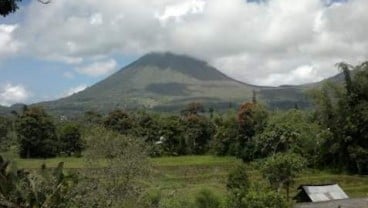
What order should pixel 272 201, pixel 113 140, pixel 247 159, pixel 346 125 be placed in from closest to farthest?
pixel 272 201 < pixel 113 140 < pixel 346 125 < pixel 247 159

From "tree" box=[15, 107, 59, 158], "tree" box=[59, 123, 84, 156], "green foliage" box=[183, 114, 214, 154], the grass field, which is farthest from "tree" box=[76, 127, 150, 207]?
"green foliage" box=[183, 114, 214, 154]

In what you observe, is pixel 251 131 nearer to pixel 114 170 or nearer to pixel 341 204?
pixel 341 204

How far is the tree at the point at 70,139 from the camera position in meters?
73.4

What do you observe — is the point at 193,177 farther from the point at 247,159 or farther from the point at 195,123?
the point at 195,123

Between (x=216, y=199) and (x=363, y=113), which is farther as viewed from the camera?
(x=363, y=113)

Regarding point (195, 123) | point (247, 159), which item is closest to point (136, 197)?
point (247, 159)

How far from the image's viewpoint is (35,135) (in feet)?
233

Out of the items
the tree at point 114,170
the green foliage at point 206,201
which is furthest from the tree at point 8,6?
the green foliage at point 206,201

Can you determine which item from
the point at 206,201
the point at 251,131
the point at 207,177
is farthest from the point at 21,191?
the point at 251,131

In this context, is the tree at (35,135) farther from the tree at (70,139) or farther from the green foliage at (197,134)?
the green foliage at (197,134)

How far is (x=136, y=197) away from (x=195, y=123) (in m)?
55.5

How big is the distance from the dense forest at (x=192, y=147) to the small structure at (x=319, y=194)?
137cm

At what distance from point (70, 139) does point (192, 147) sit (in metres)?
16.7

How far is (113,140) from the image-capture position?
1134 inches
